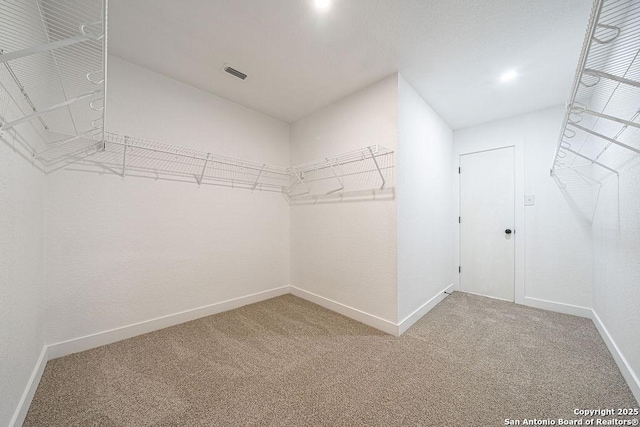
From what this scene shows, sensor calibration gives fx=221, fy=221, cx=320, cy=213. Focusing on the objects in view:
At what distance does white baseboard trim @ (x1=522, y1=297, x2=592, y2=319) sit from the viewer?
2.38 m

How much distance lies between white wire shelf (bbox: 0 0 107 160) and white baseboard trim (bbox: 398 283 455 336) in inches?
105

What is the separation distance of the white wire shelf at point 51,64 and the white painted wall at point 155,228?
0.21 m

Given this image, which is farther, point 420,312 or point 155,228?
point 420,312

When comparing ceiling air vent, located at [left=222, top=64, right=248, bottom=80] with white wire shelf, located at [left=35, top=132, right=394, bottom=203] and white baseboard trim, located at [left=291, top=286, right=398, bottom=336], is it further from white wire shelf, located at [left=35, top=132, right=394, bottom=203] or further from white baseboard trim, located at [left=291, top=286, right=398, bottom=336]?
white baseboard trim, located at [left=291, top=286, right=398, bottom=336]

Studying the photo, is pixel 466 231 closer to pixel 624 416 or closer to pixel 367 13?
pixel 624 416

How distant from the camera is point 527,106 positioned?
8.58 feet

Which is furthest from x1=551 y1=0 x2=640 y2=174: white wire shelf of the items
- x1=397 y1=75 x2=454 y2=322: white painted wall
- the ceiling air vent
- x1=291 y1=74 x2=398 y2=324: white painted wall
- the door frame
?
the ceiling air vent

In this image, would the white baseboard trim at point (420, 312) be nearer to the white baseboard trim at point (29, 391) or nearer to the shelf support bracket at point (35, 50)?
the white baseboard trim at point (29, 391)

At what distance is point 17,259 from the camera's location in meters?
1.16

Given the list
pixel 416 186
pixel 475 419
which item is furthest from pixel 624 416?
pixel 416 186

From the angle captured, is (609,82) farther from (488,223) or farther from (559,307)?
(559,307)

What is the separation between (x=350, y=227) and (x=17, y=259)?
7.61ft

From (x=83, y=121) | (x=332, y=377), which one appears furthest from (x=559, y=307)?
(x=83, y=121)

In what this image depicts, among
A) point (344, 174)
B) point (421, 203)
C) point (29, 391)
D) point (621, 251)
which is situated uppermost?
point (344, 174)
